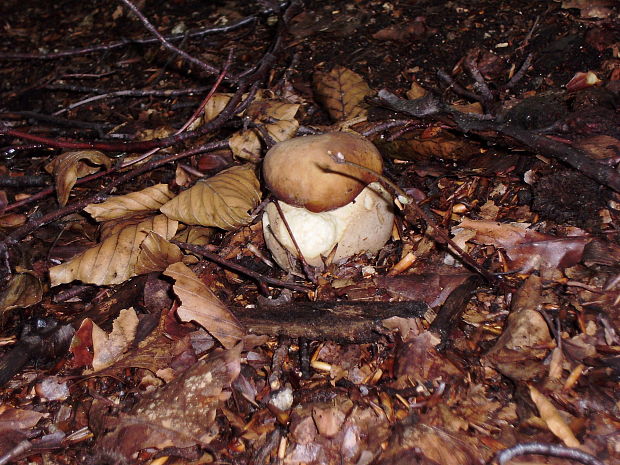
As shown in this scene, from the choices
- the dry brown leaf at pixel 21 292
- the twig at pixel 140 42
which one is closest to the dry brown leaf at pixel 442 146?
the dry brown leaf at pixel 21 292

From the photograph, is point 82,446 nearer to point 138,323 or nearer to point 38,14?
point 138,323

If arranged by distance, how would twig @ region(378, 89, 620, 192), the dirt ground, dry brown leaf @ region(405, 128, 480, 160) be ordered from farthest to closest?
dry brown leaf @ region(405, 128, 480, 160)
twig @ region(378, 89, 620, 192)
the dirt ground

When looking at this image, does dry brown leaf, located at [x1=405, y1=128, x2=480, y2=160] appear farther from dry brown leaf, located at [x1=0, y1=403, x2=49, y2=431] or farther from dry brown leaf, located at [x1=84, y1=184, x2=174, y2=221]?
dry brown leaf, located at [x1=0, y1=403, x2=49, y2=431]

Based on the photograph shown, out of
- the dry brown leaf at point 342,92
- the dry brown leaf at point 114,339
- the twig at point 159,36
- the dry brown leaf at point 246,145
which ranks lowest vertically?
the dry brown leaf at point 114,339

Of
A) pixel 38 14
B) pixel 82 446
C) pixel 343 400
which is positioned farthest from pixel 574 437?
pixel 38 14

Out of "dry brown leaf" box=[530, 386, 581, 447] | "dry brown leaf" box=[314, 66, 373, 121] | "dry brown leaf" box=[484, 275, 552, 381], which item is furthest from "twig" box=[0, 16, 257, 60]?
"dry brown leaf" box=[530, 386, 581, 447]

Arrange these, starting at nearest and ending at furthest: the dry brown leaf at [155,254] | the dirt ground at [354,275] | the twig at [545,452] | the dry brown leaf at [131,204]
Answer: the twig at [545,452] → the dirt ground at [354,275] → the dry brown leaf at [155,254] → the dry brown leaf at [131,204]

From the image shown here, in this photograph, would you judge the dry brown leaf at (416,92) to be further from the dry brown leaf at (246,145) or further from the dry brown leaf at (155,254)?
the dry brown leaf at (155,254)
